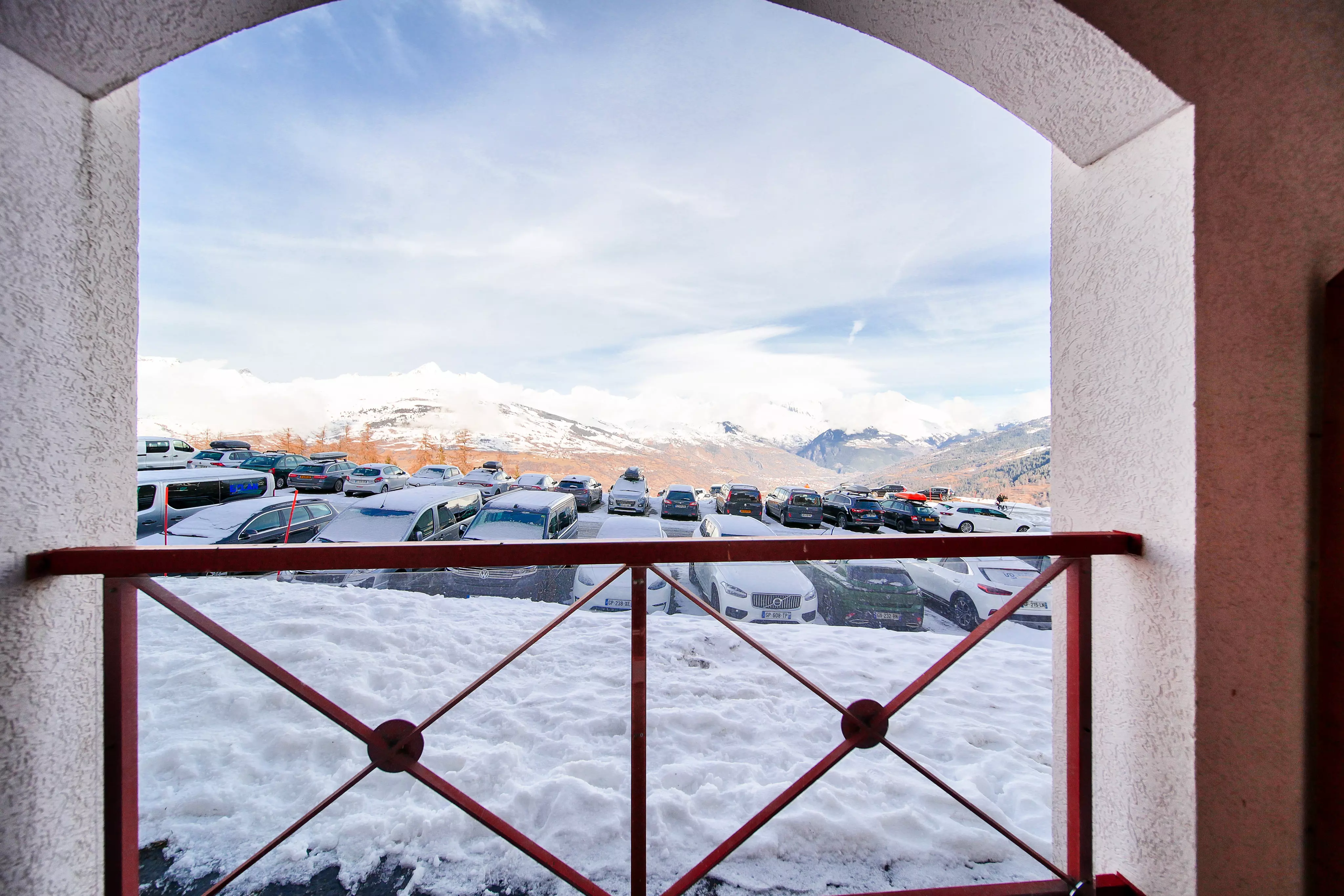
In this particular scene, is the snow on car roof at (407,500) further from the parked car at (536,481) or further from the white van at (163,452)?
the white van at (163,452)

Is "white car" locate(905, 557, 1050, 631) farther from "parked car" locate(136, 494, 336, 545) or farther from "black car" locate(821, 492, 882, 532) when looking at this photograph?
"black car" locate(821, 492, 882, 532)

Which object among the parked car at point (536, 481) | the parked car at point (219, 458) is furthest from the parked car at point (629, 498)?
the parked car at point (219, 458)

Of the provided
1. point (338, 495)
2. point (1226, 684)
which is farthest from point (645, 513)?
point (1226, 684)

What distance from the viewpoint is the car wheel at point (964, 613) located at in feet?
20.9

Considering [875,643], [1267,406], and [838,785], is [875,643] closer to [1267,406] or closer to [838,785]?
[838,785]

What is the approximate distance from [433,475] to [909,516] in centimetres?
1880

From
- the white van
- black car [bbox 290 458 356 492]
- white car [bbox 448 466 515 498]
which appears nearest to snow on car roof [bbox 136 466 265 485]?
the white van

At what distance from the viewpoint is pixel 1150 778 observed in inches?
46.1

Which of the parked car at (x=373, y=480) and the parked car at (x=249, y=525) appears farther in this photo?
the parked car at (x=373, y=480)

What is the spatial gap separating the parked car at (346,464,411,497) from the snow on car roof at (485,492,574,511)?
11.8 metres

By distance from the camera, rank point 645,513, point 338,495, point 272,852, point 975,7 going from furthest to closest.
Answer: point 338,495 → point 645,513 → point 272,852 → point 975,7

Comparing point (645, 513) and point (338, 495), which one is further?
point (338, 495)

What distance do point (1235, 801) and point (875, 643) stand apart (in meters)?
2.64

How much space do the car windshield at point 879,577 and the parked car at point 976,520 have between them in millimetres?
12700
